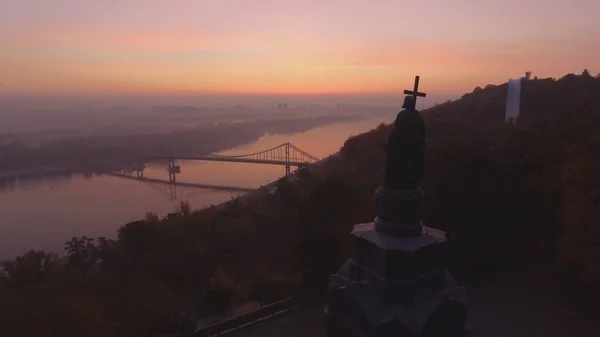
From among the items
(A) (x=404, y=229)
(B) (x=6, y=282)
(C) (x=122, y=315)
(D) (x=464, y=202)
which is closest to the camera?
(A) (x=404, y=229)

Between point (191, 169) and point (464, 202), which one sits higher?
point (464, 202)

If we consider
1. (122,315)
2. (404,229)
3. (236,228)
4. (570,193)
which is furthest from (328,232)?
(236,228)

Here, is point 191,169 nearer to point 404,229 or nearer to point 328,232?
point 328,232

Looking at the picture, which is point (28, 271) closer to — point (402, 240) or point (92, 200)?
point (402, 240)

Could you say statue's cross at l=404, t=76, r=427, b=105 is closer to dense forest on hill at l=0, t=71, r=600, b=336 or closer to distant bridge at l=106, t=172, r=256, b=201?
dense forest on hill at l=0, t=71, r=600, b=336

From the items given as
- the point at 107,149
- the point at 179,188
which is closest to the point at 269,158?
the point at 179,188

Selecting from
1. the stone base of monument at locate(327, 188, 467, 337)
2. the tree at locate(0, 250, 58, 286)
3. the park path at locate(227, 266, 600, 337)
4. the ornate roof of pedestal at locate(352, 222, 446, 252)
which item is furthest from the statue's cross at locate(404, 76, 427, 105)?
the tree at locate(0, 250, 58, 286)
